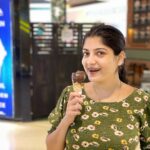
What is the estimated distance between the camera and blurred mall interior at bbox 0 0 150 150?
540cm

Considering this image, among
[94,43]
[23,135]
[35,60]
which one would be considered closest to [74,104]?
[94,43]

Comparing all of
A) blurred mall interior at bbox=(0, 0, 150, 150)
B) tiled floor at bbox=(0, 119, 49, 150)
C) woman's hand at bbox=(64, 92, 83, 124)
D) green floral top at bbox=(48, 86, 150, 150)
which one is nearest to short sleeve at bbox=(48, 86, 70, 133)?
green floral top at bbox=(48, 86, 150, 150)

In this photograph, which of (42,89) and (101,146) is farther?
(42,89)

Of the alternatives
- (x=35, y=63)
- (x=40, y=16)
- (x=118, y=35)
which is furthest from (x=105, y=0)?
(x=118, y=35)

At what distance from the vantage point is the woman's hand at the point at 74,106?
1348 millimetres

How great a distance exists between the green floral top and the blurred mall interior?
3435 millimetres

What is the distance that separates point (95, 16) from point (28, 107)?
9.22ft

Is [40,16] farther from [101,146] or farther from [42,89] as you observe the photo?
[101,146]

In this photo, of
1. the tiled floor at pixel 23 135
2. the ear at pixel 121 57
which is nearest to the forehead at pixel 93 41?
the ear at pixel 121 57

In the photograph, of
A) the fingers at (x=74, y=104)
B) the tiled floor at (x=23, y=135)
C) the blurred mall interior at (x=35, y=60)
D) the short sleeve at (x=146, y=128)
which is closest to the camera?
the fingers at (x=74, y=104)

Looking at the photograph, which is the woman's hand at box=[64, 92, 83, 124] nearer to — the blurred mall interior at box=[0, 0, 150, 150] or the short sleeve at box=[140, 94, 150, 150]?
the short sleeve at box=[140, 94, 150, 150]

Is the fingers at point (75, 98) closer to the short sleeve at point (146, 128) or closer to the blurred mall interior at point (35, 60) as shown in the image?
the short sleeve at point (146, 128)

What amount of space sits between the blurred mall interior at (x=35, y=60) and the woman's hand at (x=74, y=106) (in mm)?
3495

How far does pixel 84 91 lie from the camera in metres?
1.50
